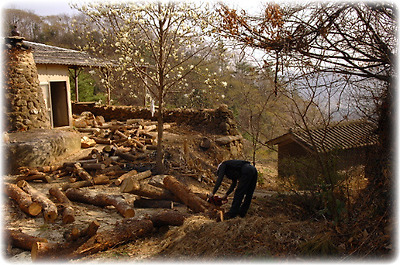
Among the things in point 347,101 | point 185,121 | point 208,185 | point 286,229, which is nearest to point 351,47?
point 347,101

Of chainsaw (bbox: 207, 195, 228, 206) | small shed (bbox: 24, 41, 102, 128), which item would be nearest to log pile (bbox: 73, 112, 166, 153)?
small shed (bbox: 24, 41, 102, 128)

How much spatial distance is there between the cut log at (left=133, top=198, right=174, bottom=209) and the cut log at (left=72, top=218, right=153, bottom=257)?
Answer: 1.25m

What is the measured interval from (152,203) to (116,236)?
6.27 ft

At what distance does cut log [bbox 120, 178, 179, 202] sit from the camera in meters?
7.07

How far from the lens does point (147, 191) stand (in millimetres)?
7102

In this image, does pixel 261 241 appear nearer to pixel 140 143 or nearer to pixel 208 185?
pixel 208 185

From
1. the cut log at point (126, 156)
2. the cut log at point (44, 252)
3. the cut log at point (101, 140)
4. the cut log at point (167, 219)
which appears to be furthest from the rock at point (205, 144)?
the cut log at point (44, 252)

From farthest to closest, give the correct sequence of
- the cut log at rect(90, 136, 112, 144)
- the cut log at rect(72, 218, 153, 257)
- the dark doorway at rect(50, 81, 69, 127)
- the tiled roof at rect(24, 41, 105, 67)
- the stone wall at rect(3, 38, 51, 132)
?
1. the dark doorway at rect(50, 81, 69, 127)
2. the tiled roof at rect(24, 41, 105, 67)
3. the cut log at rect(90, 136, 112, 144)
4. the stone wall at rect(3, 38, 51, 132)
5. the cut log at rect(72, 218, 153, 257)

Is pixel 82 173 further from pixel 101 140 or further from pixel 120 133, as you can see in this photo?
pixel 120 133

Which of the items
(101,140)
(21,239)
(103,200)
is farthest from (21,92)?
(21,239)

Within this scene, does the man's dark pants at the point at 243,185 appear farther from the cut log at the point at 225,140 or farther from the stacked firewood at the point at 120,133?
the cut log at the point at 225,140

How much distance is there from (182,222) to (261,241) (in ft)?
5.38

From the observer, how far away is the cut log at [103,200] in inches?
244

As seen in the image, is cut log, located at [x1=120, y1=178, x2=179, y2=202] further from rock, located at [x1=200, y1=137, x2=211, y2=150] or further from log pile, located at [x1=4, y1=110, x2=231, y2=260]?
rock, located at [x1=200, y1=137, x2=211, y2=150]
